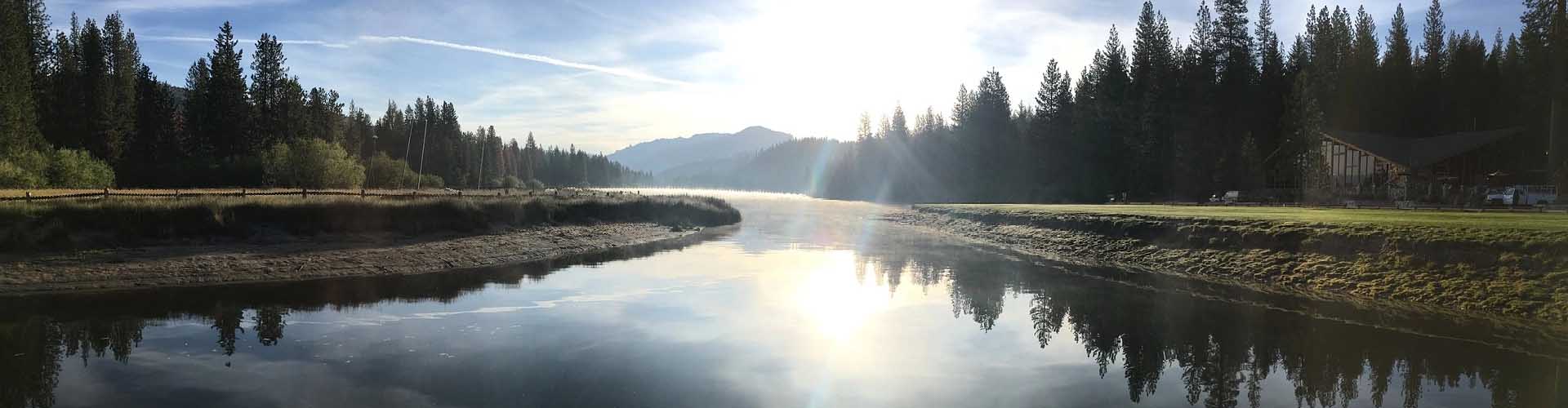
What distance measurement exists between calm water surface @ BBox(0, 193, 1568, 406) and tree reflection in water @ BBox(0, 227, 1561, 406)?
0.07 metres

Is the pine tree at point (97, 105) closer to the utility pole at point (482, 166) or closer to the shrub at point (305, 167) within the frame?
the shrub at point (305, 167)

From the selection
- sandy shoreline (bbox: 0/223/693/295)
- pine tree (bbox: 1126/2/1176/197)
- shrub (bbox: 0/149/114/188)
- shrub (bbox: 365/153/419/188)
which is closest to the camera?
sandy shoreline (bbox: 0/223/693/295)

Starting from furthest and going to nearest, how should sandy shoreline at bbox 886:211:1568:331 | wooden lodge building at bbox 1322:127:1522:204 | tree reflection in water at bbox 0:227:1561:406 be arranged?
wooden lodge building at bbox 1322:127:1522:204, sandy shoreline at bbox 886:211:1568:331, tree reflection in water at bbox 0:227:1561:406

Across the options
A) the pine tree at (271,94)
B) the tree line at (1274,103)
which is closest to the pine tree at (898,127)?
the tree line at (1274,103)

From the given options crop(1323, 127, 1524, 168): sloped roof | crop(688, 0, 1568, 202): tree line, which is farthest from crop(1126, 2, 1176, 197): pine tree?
crop(1323, 127, 1524, 168): sloped roof

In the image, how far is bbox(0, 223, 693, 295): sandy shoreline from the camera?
2420cm

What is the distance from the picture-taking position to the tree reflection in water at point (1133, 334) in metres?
12.8

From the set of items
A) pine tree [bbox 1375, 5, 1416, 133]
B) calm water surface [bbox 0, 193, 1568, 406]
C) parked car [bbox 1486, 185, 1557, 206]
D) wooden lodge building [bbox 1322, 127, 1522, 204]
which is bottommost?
calm water surface [bbox 0, 193, 1568, 406]

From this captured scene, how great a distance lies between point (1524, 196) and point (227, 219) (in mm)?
69678

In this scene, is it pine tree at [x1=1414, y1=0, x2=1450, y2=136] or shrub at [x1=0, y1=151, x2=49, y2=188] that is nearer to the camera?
shrub at [x1=0, y1=151, x2=49, y2=188]

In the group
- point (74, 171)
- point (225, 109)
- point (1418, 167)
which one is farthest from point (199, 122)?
point (1418, 167)

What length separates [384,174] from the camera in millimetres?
97375

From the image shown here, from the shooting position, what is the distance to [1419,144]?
2518 inches

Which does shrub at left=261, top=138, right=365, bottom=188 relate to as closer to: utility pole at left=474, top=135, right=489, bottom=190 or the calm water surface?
utility pole at left=474, top=135, right=489, bottom=190
